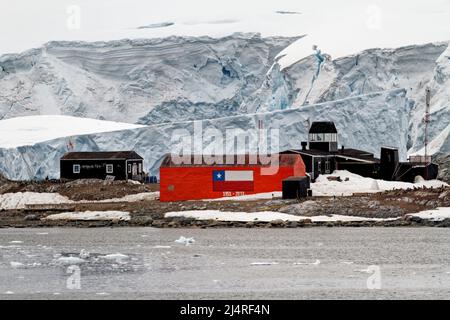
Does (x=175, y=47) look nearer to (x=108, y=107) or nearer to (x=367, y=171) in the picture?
(x=108, y=107)

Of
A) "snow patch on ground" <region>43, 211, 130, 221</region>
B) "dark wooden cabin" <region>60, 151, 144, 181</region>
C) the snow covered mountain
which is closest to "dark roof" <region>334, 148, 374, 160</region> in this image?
the snow covered mountain

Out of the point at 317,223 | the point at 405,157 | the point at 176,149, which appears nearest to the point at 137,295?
the point at 317,223

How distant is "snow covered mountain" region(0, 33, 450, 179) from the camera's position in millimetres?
58531

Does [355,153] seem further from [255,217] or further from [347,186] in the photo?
[255,217]

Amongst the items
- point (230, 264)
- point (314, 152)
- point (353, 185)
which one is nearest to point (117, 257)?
point (230, 264)

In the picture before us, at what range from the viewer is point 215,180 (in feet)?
154

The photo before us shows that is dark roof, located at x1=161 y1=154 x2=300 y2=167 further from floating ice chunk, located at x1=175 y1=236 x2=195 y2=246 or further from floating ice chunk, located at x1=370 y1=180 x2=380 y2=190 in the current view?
floating ice chunk, located at x1=175 y1=236 x2=195 y2=246

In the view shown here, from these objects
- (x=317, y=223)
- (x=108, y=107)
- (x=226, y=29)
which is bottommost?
(x=317, y=223)

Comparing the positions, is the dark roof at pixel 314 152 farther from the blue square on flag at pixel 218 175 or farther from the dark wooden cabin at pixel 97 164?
the dark wooden cabin at pixel 97 164

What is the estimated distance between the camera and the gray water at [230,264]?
2473 cm

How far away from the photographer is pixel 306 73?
6122 centimetres
